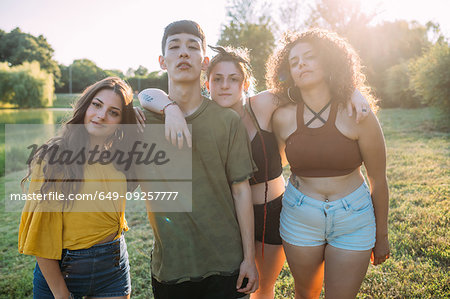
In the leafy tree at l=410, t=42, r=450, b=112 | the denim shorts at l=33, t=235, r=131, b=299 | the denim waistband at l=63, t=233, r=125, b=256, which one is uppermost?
the leafy tree at l=410, t=42, r=450, b=112

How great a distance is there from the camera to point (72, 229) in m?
1.88

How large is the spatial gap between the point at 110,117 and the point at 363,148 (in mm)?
1718

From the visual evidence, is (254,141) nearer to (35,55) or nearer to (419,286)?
(419,286)

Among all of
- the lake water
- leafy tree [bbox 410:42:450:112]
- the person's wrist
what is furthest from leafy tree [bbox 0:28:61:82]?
the person's wrist

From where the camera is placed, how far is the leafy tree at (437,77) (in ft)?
46.1

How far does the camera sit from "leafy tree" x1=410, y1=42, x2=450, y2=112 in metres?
14.0

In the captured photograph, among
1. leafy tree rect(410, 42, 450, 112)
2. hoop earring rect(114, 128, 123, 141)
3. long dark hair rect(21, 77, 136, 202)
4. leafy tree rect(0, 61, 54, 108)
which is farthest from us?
leafy tree rect(0, 61, 54, 108)

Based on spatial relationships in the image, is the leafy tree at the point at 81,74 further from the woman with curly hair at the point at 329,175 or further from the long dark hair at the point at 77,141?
the woman with curly hair at the point at 329,175

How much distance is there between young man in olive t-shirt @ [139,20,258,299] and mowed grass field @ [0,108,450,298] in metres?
1.78

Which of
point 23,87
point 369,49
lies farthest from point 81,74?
point 369,49

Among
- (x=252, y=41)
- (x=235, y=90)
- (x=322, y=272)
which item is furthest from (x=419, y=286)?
(x=252, y=41)

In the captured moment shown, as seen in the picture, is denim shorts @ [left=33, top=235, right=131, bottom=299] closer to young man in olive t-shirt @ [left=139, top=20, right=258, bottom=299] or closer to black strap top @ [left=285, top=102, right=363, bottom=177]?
young man in olive t-shirt @ [left=139, top=20, right=258, bottom=299]

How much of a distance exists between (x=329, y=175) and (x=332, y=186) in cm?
8

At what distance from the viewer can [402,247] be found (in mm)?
4000
